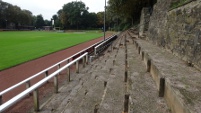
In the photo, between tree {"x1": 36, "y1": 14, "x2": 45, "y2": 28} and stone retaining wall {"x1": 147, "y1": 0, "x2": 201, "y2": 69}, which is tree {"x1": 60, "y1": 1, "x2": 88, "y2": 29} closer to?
tree {"x1": 36, "y1": 14, "x2": 45, "y2": 28}

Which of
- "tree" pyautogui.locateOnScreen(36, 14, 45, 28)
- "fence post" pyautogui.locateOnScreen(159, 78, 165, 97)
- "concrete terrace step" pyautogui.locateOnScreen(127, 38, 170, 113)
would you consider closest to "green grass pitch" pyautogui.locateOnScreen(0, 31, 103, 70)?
"concrete terrace step" pyautogui.locateOnScreen(127, 38, 170, 113)

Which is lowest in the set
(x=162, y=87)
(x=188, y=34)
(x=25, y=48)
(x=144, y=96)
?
(x=25, y=48)

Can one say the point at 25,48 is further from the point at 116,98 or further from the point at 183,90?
the point at 183,90

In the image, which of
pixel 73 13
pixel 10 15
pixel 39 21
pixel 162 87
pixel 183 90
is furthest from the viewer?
pixel 39 21

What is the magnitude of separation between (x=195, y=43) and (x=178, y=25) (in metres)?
2.13

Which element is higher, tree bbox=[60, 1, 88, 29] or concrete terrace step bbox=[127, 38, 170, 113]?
tree bbox=[60, 1, 88, 29]

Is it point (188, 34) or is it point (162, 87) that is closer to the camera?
point (162, 87)

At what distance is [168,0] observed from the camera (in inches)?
405

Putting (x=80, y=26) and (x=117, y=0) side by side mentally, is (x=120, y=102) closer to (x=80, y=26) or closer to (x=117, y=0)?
(x=117, y=0)

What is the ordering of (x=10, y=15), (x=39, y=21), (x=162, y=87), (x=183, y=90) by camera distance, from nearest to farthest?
(x=183, y=90), (x=162, y=87), (x=10, y=15), (x=39, y=21)

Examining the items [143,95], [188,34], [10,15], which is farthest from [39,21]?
[143,95]

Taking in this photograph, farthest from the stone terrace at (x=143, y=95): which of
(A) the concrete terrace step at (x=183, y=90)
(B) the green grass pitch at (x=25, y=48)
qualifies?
(B) the green grass pitch at (x=25, y=48)

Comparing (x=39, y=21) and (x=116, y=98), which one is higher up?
(x=39, y=21)

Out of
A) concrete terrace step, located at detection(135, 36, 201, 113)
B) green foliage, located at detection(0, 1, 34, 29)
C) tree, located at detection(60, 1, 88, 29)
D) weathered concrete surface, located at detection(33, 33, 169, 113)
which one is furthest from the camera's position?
tree, located at detection(60, 1, 88, 29)
